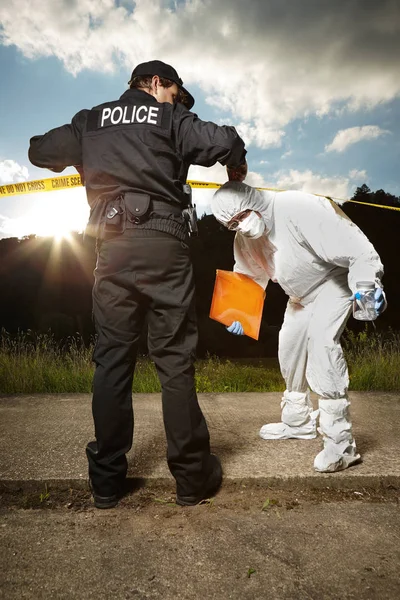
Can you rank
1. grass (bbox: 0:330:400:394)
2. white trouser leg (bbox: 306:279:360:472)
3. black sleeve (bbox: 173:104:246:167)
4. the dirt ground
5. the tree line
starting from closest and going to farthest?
the dirt ground, black sleeve (bbox: 173:104:246:167), white trouser leg (bbox: 306:279:360:472), grass (bbox: 0:330:400:394), the tree line

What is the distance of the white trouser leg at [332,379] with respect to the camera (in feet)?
8.33

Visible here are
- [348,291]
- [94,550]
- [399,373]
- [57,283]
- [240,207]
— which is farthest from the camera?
[57,283]

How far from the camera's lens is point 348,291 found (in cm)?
265

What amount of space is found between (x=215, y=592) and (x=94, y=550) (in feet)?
1.73

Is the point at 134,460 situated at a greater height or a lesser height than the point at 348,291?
lesser

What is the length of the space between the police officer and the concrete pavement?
0.35 metres

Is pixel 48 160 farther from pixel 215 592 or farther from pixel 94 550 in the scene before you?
pixel 215 592

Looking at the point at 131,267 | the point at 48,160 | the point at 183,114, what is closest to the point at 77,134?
the point at 48,160

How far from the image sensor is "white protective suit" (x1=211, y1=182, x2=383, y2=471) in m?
2.43

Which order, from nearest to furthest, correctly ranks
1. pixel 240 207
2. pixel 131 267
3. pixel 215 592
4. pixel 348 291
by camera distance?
1. pixel 215 592
2. pixel 131 267
3. pixel 240 207
4. pixel 348 291

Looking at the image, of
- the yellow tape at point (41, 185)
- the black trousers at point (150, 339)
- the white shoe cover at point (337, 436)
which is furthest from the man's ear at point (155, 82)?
the yellow tape at point (41, 185)

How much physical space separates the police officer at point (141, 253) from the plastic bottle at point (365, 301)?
772mm

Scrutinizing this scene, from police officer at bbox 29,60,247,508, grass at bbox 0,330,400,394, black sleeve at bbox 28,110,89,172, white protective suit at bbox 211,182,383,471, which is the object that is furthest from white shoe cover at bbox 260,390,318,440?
grass at bbox 0,330,400,394

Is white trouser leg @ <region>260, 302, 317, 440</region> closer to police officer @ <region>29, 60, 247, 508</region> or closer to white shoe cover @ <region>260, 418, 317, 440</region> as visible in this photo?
white shoe cover @ <region>260, 418, 317, 440</region>
